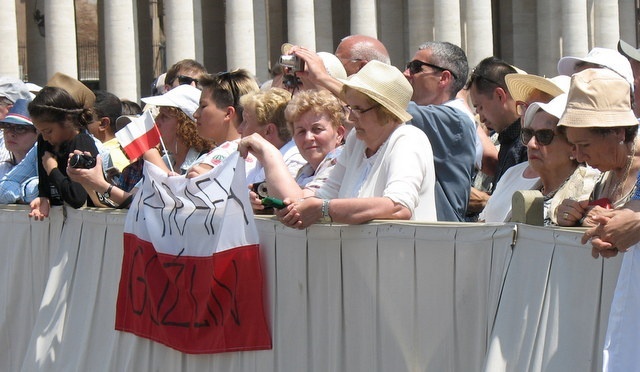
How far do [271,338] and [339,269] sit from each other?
70 cm

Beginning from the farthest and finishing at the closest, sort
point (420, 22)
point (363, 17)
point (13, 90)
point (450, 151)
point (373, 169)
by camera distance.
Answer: point (420, 22) < point (363, 17) < point (13, 90) < point (450, 151) < point (373, 169)

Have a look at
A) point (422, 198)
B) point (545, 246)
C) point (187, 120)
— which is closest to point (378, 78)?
point (422, 198)

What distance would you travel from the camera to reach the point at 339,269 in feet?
24.7

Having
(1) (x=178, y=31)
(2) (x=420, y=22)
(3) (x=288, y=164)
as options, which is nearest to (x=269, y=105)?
(3) (x=288, y=164)

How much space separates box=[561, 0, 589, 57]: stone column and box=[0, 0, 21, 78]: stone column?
23.7m

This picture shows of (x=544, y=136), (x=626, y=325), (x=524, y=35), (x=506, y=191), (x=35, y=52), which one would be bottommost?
(x=626, y=325)

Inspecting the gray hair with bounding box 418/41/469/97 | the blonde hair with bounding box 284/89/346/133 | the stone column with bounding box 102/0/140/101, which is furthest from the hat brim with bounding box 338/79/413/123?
the stone column with bounding box 102/0/140/101

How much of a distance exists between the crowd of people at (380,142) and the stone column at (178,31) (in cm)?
3801

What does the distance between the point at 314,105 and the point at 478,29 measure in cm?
4795

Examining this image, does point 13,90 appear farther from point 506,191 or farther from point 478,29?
point 478,29

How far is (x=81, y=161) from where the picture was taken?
31.1 feet

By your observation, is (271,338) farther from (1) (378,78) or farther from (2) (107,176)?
(2) (107,176)

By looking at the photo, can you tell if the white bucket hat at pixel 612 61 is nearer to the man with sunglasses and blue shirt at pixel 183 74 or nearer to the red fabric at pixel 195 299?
the red fabric at pixel 195 299

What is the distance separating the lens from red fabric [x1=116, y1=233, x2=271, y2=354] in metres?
7.99
